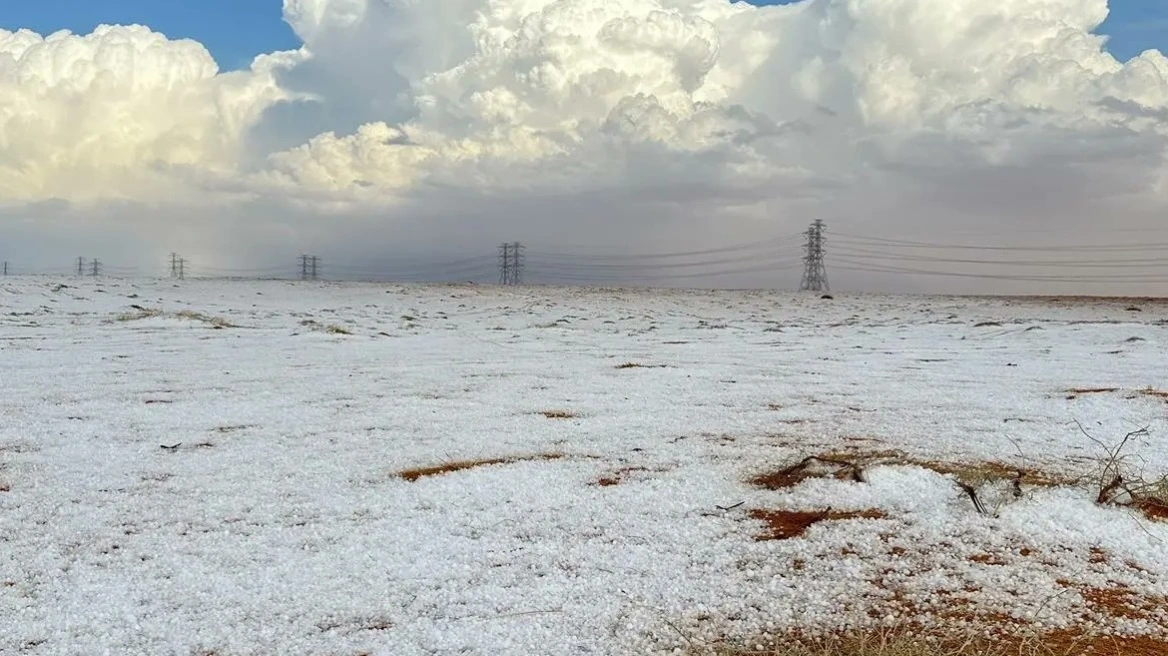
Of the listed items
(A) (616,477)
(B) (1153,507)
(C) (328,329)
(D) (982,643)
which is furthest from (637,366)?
(D) (982,643)

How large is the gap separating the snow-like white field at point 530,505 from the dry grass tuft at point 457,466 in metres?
0.05

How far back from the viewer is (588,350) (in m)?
8.25

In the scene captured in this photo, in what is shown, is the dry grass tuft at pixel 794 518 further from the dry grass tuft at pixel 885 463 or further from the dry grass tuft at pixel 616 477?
the dry grass tuft at pixel 616 477

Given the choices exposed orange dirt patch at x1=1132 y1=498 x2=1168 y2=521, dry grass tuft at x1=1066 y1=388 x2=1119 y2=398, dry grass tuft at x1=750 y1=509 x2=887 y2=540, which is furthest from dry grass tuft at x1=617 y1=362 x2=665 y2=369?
exposed orange dirt patch at x1=1132 y1=498 x2=1168 y2=521

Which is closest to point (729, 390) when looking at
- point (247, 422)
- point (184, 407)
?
point (247, 422)

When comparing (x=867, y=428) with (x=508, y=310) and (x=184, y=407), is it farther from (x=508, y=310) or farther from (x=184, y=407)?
(x=508, y=310)

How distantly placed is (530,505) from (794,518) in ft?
2.60

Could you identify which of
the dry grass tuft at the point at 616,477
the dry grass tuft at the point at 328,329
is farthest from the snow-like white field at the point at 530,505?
the dry grass tuft at the point at 328,329

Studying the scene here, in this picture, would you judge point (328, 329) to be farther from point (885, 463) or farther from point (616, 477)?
point (885, 463)

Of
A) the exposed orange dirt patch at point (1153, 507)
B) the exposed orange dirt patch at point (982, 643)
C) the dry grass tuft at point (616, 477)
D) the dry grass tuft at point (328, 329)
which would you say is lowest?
the exposed orange dirt patch at point (982, 643)

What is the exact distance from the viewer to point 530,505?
9.21ft

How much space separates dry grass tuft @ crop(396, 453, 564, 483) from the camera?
322 cm

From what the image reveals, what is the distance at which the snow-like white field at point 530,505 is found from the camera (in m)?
2.04

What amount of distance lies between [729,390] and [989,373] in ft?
6.87
